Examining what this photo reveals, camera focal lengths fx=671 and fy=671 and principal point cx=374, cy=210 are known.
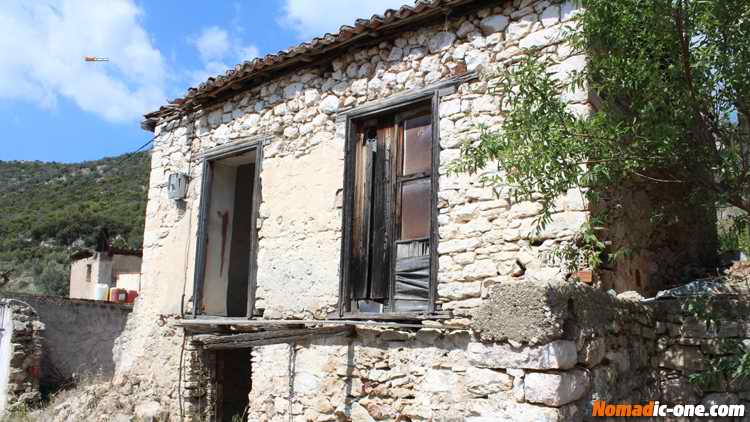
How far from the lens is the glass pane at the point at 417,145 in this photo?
6525 mm

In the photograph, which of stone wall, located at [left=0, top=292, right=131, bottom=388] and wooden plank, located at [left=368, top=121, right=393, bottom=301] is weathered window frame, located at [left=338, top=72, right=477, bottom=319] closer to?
wooden plank, located at [left=368, top=121, right=393, bottom=301]

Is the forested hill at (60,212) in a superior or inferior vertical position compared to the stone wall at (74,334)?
superior

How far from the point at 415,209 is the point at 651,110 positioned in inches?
103

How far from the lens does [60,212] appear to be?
30.9 m

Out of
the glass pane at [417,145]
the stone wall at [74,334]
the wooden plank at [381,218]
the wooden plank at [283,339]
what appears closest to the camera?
the wooden plank at [283,339]

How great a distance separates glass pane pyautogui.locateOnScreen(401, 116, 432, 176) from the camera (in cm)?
653

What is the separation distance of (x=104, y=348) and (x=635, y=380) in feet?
36.2

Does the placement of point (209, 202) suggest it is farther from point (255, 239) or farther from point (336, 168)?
point (336, 168)

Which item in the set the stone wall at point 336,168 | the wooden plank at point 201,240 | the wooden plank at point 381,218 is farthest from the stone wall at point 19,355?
the wooden plank at point 381,218

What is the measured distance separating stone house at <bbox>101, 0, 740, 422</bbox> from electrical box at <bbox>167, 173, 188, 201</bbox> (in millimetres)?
82

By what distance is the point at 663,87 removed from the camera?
4.47m

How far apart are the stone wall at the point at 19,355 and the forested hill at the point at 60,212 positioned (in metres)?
12.4

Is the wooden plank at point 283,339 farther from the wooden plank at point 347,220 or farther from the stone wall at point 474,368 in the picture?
the wooden plank at point 347,220

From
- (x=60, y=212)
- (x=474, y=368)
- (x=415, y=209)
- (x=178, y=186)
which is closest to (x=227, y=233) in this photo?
(x=178, y=186)
